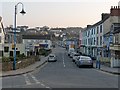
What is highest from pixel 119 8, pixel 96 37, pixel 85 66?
pixel 119 8

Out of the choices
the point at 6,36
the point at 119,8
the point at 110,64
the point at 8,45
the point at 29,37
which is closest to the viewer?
the point at 110,64

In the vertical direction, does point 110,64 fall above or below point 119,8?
below

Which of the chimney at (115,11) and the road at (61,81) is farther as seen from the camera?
the chimney at (115,11)

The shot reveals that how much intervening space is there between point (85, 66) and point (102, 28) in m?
19.5

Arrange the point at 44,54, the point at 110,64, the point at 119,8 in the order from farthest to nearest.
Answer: the point at 44,54, the point at 119,8, the point at 110,64

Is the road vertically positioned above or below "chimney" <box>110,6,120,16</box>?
below

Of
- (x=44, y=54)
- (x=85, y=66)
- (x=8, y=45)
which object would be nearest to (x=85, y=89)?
(x=85, y=66)

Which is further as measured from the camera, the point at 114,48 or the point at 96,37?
the point at 96,37

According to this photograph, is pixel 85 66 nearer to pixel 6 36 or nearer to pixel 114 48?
pixel 114 48

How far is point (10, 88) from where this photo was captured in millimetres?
16312

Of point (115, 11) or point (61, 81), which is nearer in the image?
point (61, 81)

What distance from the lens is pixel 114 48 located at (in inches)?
1583

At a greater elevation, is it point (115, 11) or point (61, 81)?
point (115, 11)

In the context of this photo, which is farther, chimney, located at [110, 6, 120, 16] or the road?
chimney, located at [110, 6, 120, 16]
